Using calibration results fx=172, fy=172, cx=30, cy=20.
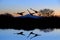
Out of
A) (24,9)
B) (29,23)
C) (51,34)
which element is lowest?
(51,34)

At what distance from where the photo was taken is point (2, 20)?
1662 mm

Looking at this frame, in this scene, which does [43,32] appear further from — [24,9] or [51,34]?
[24,9]

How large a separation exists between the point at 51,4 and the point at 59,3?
0.26 feet

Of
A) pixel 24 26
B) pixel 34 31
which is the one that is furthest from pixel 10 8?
pixel 34 31

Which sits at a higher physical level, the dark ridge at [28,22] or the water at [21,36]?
the dark ridge at [28,22]

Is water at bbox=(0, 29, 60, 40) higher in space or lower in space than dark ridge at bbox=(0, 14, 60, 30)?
lower

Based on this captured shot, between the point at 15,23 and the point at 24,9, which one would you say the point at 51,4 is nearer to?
the point at 24,9

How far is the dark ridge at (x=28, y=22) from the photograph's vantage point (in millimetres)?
1648

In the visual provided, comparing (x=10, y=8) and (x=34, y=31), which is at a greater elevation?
(x=10, y=8)

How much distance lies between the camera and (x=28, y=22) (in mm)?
1656

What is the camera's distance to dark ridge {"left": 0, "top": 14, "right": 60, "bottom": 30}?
165cm

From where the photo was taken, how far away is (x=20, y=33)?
163cm

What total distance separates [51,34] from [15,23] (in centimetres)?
36

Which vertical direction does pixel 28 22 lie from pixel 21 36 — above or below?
above
